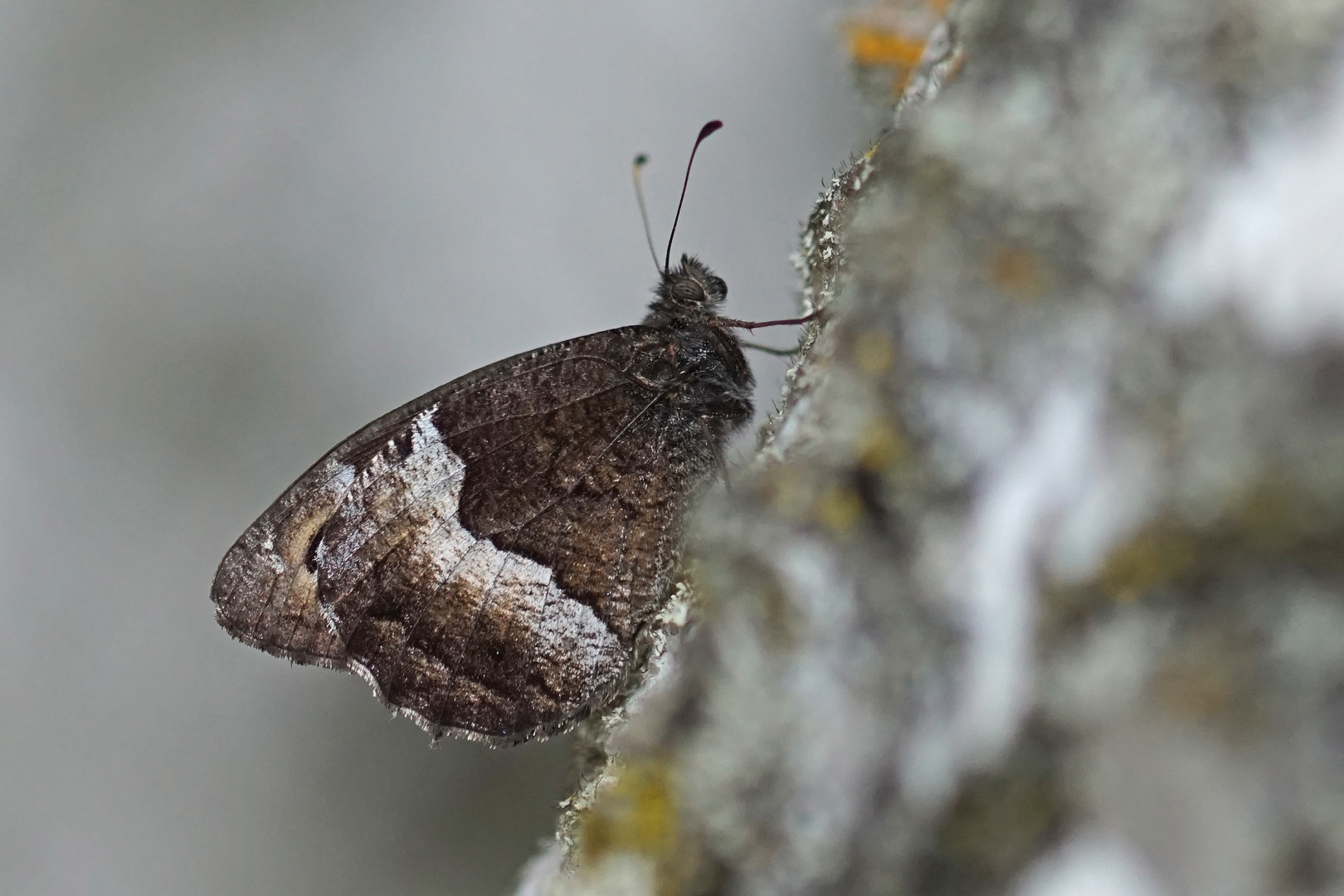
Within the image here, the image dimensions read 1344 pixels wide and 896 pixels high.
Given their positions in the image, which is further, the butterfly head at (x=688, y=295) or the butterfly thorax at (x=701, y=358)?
the butterfly head at (x=688, y=295)

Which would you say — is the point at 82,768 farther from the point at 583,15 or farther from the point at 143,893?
the point at 583,15

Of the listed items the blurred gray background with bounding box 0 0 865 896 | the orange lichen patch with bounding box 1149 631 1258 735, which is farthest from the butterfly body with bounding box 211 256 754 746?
the blurred gray background with bounding box 0 0 865 896

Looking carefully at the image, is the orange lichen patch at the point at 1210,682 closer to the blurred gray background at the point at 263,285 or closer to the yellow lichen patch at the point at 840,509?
the yellow lichen patch at the point at 840,509

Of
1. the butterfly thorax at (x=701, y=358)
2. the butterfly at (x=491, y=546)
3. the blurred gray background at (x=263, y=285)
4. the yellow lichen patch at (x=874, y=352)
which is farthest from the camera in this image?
the blurred gray background at (x=263, y=285)

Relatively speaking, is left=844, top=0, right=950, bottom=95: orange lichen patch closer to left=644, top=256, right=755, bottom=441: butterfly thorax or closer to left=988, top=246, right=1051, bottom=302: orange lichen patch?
left=644, top=256, right=755, bottom=441: butterfly thorax

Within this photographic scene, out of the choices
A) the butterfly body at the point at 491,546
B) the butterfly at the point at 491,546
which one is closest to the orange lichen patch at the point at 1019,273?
the butterfly at the point at 491,546

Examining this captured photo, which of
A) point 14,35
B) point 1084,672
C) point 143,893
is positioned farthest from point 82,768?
point 1084,672

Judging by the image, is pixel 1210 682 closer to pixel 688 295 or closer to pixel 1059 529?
pixel 1059 529

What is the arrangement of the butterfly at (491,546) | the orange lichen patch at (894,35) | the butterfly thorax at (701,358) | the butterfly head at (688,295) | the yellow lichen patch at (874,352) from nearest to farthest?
1. the yellow lichen patch at (874,352)
2. the butterfly at (491,546)
3. the butterfly thorax at (701,358)
4. the butterfly head at (688,295)
5. the orange lichen patch at (894,35)
